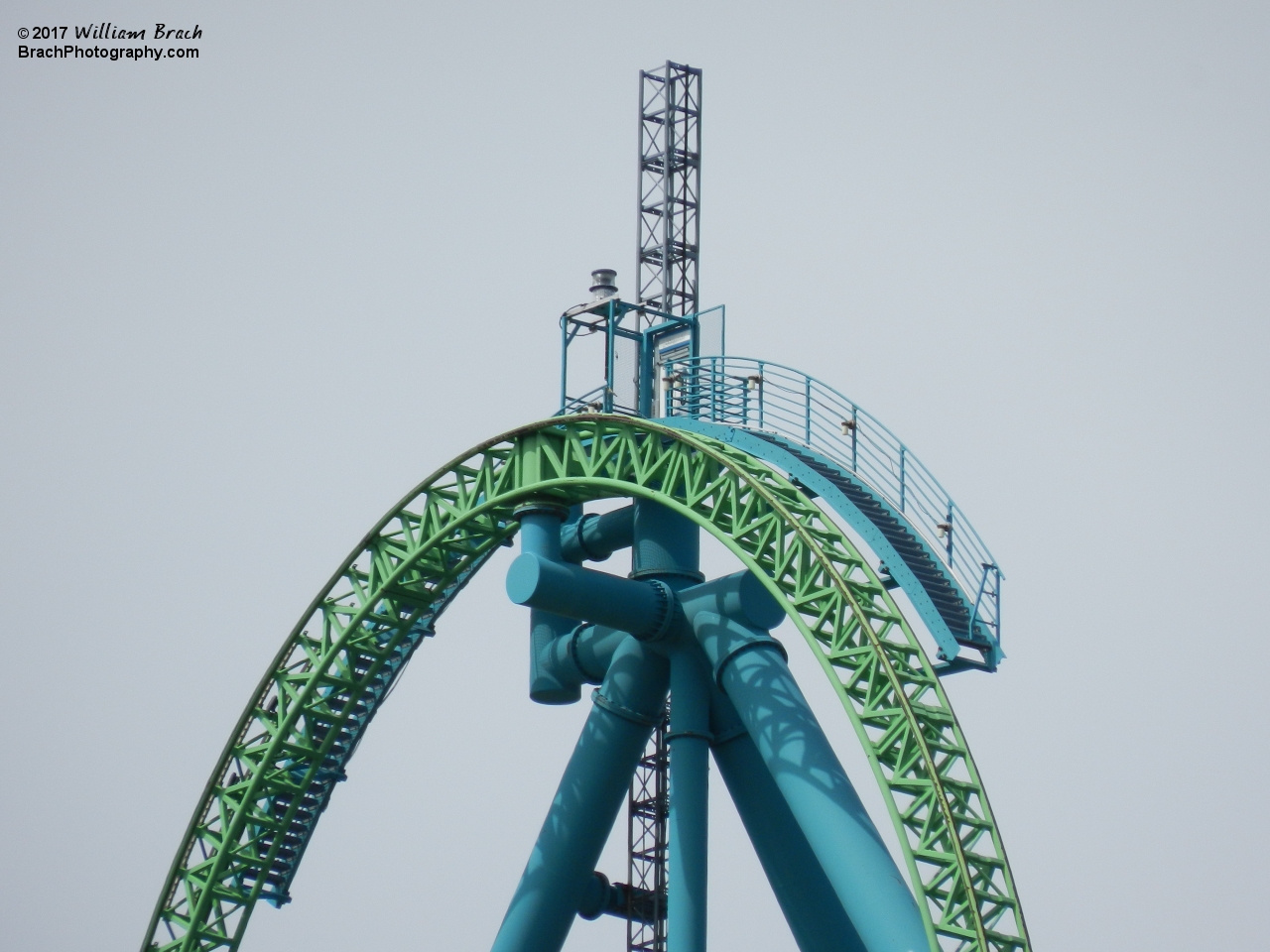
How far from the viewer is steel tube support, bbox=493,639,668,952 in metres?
38.7

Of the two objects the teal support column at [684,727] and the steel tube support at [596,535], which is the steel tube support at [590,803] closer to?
the teal support column at [684,727]

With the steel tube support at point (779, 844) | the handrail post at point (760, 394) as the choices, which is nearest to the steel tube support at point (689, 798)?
the steel tube support at point (779, 844)

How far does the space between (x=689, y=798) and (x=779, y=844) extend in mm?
1614

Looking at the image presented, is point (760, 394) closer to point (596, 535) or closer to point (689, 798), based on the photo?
point (596, 535)

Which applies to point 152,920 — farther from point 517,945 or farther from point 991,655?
point 991,655

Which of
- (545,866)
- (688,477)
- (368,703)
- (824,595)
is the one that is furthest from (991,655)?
(368,703)

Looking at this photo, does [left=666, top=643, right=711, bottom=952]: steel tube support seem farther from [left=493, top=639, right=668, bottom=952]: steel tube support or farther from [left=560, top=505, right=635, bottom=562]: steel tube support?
[left=560, top=505, right=635, bottom=562]: steel tube support

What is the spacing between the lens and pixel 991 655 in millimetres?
33531

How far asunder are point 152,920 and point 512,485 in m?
11.5

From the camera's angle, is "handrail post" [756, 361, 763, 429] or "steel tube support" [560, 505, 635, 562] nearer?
"handrail post" [756, 361, 763, 429]

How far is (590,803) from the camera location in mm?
38812

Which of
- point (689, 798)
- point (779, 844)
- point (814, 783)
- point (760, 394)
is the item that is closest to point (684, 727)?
point (689, 798)

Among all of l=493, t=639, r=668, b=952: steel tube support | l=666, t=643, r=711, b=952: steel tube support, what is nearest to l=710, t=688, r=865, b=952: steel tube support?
l=666, t=643, r=711, b=952: steel tube support

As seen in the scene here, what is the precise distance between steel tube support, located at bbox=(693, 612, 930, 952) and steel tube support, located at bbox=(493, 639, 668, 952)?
210 centimetres
